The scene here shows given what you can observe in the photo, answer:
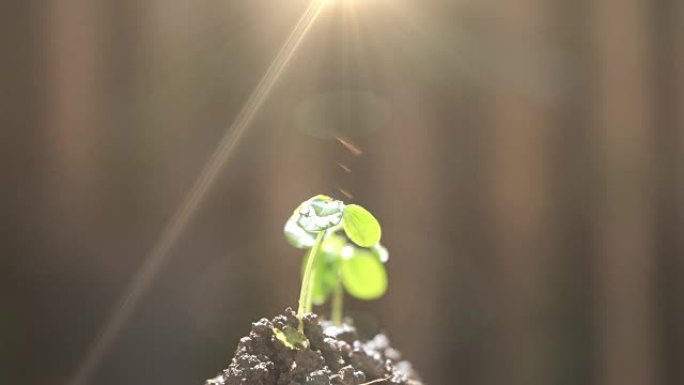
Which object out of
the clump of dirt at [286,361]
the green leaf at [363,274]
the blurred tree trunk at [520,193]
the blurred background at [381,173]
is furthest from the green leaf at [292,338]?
the blurred tree trunk at [520,193]

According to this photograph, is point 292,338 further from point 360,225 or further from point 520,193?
point 520,193

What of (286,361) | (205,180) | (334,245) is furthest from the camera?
(205,180)

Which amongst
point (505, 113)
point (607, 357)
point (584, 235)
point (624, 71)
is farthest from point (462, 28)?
point (607, 357)

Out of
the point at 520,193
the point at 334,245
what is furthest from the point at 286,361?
the point at 520,193

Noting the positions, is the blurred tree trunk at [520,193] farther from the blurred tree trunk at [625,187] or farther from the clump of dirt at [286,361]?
the clump of dirt at [286,361]

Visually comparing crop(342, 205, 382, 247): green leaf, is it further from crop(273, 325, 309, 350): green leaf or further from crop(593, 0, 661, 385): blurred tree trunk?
crop(593, 0, 661, 385): blurred tree trunk

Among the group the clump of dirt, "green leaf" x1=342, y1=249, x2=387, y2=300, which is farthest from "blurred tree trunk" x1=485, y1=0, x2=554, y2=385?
the clump of dirt
